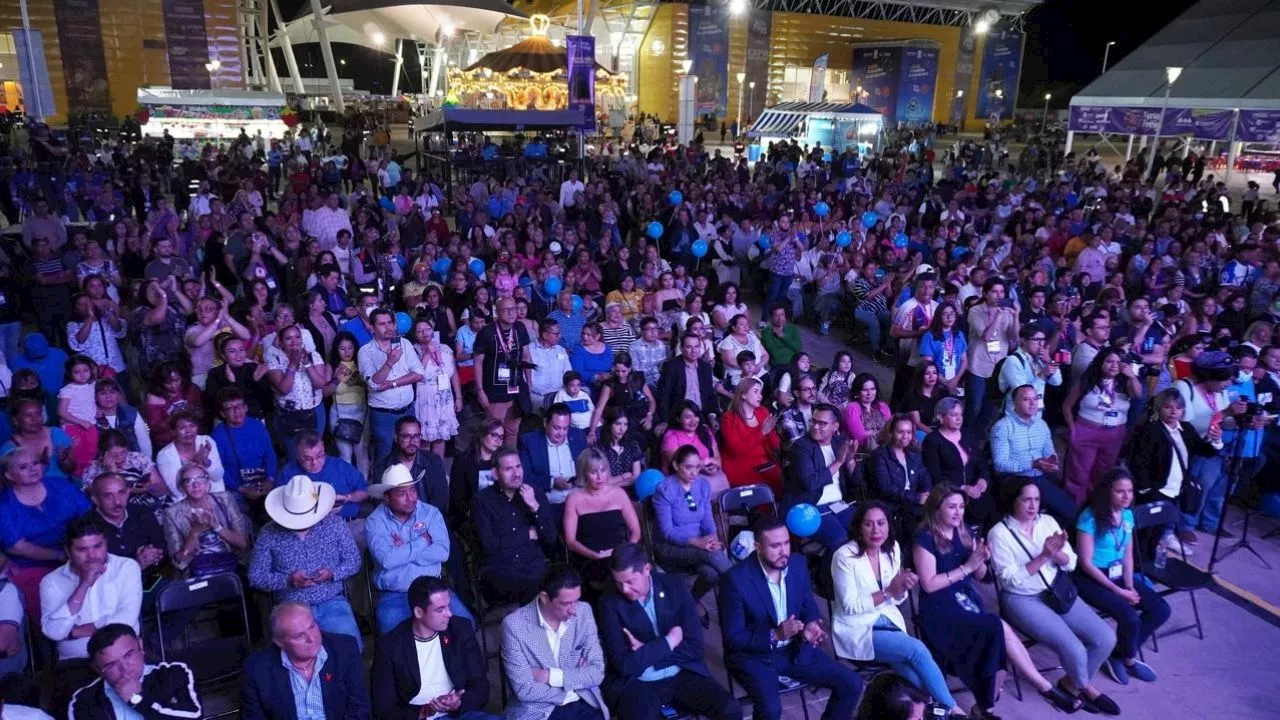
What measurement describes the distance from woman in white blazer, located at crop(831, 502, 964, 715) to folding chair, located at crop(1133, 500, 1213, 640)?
152 centimetres

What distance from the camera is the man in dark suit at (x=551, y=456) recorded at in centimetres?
495

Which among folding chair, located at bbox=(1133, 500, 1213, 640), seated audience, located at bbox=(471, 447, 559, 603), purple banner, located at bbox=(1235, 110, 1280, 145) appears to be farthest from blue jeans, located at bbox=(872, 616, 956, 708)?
purple banner, located at bbox=(1235, 110, 1280, 145)

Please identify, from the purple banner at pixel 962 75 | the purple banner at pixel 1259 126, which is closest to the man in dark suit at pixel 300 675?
the purple banner at pixel 1259 126

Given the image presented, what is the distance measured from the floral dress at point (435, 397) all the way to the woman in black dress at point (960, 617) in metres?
3.18

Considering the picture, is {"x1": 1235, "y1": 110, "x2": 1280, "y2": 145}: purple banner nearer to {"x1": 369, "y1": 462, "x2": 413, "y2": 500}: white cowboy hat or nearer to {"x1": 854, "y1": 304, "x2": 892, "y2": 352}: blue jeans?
{"x1": 854, "y1": 304, "x2": 892, "y2": 352}: blue jeans

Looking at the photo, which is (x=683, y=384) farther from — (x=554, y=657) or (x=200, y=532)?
(x=200, y=532)

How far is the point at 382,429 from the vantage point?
5.63 m

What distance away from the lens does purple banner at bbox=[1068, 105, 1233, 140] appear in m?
18.4

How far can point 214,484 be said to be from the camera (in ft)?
15.0

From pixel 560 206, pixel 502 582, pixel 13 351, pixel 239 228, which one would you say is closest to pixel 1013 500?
pixel 502 582

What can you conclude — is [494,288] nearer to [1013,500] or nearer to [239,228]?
[239,228]

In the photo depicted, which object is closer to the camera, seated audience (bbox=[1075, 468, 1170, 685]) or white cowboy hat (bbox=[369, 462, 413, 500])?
white cowboy hat (bbox=[369, 462, 413, 500])

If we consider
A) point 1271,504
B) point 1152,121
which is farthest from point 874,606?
point 1152,121

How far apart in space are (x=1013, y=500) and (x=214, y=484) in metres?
4.23
